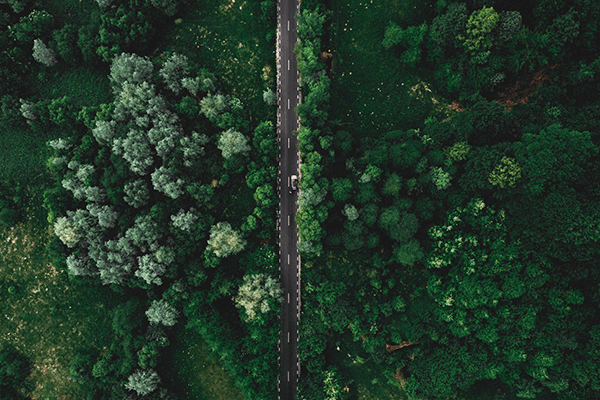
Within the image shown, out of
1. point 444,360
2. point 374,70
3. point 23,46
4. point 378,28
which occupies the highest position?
point 23,46

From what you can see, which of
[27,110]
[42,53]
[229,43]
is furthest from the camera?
[229,43]

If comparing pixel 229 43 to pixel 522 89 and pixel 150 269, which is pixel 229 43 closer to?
pixel 150 269

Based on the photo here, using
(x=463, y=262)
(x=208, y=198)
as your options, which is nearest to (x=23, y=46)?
(x=208, y=198)

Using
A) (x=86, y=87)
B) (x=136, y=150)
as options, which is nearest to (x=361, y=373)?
(x=136, y=150)

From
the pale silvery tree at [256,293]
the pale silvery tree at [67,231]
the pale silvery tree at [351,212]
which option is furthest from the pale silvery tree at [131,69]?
the pale silvery tree at [351,212]

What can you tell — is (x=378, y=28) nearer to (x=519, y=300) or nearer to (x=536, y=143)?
(x=536, y=143)

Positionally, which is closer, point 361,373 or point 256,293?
point 256,293
